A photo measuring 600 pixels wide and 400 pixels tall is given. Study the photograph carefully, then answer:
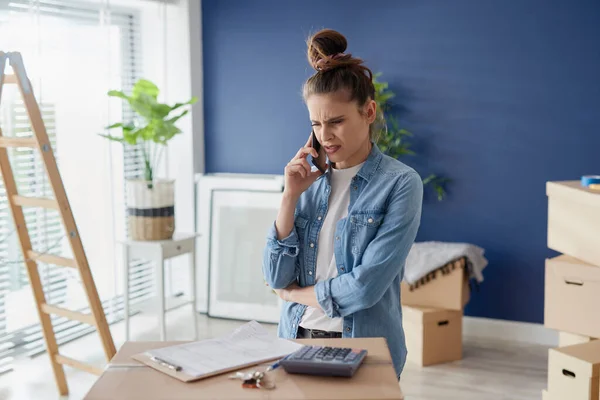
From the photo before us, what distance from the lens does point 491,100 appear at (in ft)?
13.9

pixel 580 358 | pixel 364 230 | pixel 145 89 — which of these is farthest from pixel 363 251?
Result: pixel 145 89

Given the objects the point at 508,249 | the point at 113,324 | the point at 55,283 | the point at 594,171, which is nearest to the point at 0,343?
the point at 55,283

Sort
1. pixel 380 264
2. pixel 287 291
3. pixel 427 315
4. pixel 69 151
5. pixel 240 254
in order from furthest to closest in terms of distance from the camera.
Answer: pixel 240 254, pixel 69 151, pixel 427 315, pixel 287 291, pixel 380 264

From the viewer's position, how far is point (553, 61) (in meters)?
4.10

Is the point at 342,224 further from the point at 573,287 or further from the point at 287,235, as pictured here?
the point at 573,287

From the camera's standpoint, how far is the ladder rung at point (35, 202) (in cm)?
302

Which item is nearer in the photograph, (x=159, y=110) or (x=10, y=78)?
(x=10, y=78)

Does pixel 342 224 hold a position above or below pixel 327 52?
below

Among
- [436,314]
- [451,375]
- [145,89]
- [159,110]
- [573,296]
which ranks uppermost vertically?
[145,89]

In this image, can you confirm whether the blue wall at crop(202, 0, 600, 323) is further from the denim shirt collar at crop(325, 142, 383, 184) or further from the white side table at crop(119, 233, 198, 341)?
the denim shirt collar at crop(325, 142, 383, 184)

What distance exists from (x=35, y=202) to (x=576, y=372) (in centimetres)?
223

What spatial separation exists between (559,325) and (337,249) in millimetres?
1874

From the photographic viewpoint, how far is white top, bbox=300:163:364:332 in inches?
69.7

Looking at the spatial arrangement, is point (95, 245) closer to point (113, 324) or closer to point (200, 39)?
point (113, 324)
